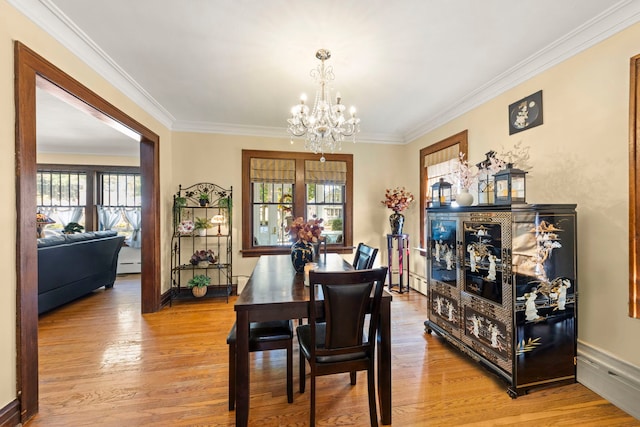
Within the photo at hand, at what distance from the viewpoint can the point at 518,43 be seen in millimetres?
2285

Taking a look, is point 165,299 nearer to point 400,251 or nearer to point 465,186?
point 400,251

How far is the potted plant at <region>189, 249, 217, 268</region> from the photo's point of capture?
4199mm

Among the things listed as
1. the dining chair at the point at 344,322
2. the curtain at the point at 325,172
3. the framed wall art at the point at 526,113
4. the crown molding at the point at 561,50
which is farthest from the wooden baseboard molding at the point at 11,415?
the crown molding at the point at 561,50

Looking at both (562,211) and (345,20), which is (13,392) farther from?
(562,211)

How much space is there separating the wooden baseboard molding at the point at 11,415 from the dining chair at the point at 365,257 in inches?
103

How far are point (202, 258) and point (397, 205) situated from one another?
319 cm

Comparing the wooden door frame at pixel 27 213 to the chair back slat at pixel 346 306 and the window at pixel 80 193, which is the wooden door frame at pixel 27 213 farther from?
the window at pixel 80 193

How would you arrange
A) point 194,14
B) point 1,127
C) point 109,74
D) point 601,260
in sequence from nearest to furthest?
point 1,127 < point 194,14 < point 601,260 < point 109,74

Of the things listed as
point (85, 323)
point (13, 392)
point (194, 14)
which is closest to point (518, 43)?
point (194, 14)

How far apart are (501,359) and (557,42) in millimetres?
2598

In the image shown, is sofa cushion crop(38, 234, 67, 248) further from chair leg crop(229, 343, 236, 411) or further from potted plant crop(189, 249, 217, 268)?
chair leg crop(229, 343, 236, 411)

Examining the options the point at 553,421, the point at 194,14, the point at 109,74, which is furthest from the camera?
the point at 109,74

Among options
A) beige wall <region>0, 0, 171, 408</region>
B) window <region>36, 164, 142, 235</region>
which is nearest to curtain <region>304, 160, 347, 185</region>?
beige wall <region>0, 0, 171, 408</region>

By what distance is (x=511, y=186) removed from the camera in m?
2.16
